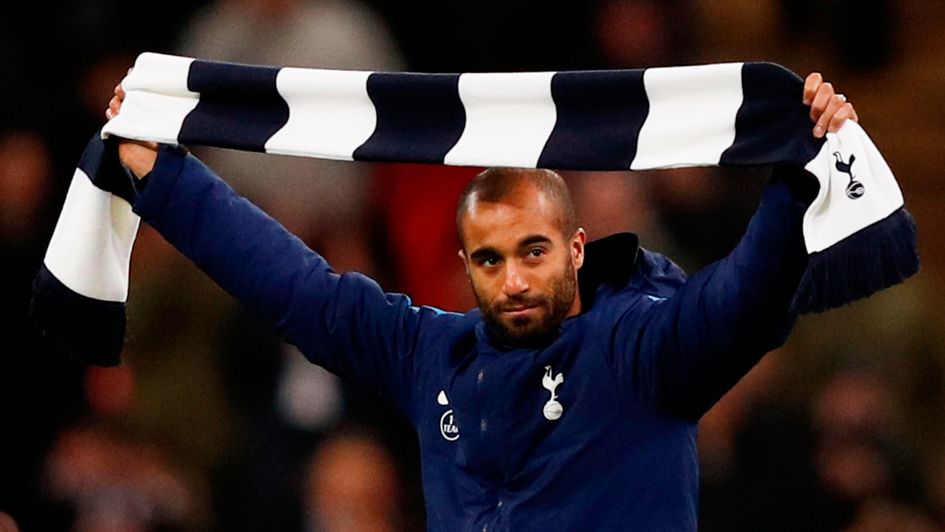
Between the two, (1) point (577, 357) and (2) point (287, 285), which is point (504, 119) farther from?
(2) point (287, 285)

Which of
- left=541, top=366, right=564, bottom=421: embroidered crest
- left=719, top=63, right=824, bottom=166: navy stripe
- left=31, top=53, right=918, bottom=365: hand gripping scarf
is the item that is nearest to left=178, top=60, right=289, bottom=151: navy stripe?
left=31, top=53, right=918, bottom=365: hand gripping scarf

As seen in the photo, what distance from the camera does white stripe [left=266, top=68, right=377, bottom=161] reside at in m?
2.46

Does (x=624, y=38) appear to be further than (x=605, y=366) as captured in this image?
Yes

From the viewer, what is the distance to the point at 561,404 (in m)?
2.31

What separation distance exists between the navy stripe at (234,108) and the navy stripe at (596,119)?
44 centimetres

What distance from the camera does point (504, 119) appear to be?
2.36 m

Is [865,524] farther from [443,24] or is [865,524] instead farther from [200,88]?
[200,88]

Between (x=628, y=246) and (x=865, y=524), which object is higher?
(x=628, y=246)

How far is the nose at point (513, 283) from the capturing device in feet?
7.54

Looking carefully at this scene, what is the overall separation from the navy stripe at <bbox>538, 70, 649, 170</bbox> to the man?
0.27 ft

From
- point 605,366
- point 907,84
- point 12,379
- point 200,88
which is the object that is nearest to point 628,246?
point 605,366

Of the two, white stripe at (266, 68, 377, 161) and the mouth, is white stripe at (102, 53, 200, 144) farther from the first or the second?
the mouth

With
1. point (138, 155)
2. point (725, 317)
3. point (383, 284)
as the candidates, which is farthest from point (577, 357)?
point (383, 284)

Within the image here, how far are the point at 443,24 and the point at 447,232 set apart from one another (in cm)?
64
